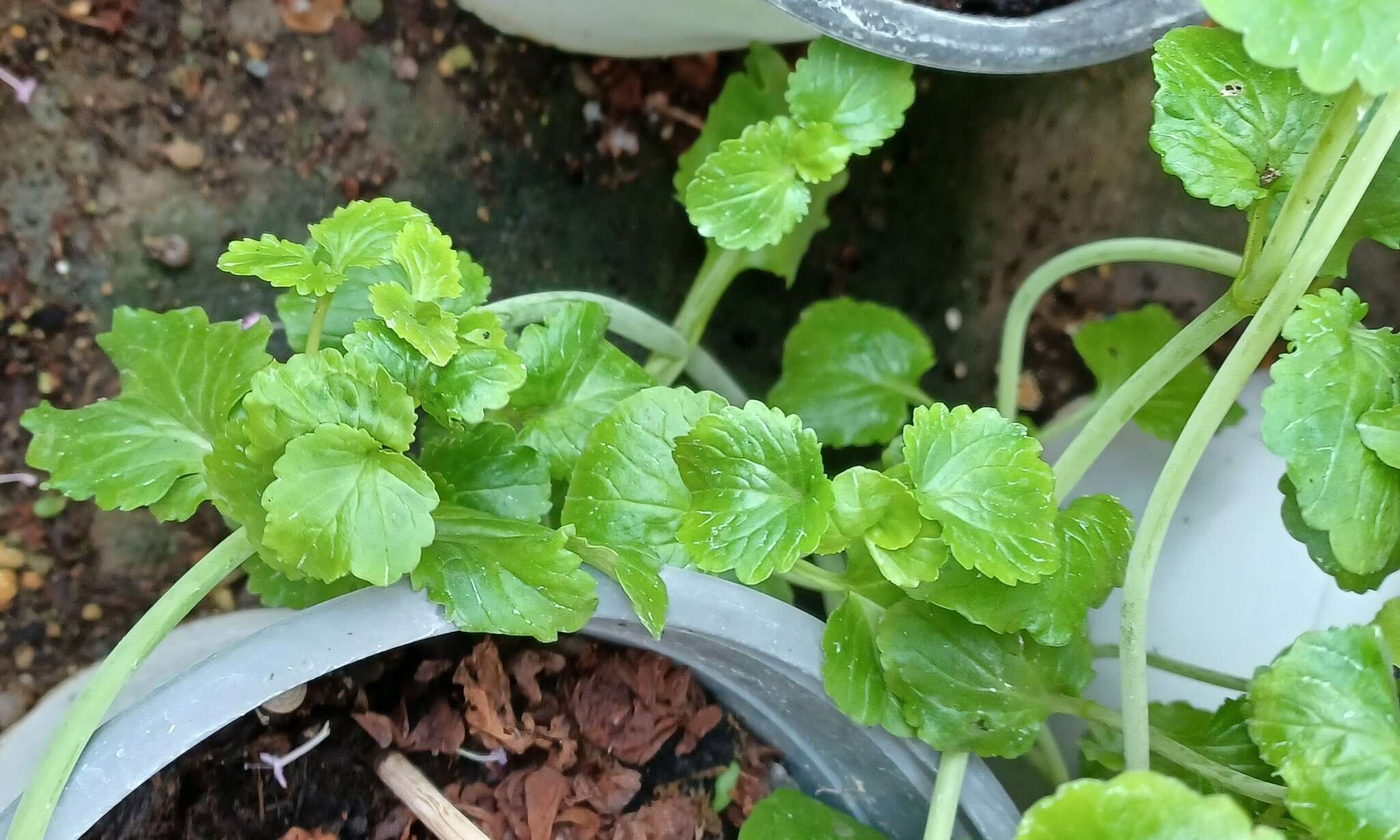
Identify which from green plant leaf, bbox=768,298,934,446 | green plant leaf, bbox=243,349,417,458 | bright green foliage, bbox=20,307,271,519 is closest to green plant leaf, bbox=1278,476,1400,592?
green plant leaf, bbox=768,298,934,446

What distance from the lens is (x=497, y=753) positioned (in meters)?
0.67

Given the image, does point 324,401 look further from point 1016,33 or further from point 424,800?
point 1016,33

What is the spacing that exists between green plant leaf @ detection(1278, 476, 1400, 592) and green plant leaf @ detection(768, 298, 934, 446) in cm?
31

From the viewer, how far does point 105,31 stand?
838 mm

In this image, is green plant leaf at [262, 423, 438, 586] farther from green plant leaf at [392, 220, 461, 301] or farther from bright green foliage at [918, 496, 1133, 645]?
bright green foliage at [918, 496, 1133, 645]

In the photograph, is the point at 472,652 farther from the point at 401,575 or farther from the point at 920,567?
the point at 920,567

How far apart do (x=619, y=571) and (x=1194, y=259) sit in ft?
1.53

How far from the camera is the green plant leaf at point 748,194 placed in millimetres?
693

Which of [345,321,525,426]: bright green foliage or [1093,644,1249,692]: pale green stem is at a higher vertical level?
[345,321,525,426]: bright green foliage

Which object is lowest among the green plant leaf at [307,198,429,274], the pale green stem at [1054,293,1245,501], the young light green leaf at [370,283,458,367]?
the young light green leaf at [370,283,458,367]

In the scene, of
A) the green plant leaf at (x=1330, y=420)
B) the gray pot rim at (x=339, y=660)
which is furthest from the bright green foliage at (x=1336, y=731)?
the gray pot rim at (x=339, y=660)

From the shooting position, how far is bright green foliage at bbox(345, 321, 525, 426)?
54 cm

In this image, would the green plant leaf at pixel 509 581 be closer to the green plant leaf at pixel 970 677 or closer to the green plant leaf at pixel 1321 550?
the green plant leaf at pixel 970 677

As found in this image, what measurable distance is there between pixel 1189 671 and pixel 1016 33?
1.52 ft
